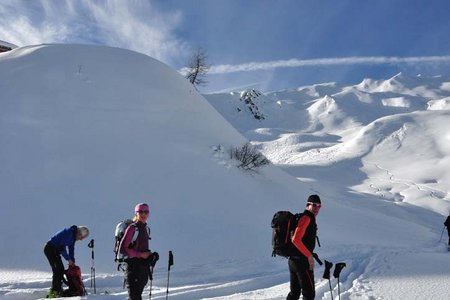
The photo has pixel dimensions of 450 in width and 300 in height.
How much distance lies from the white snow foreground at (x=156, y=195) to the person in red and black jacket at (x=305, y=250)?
8.09 ft

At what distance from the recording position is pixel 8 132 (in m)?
15.9

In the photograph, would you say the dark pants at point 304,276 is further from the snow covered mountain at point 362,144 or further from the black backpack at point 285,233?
the snow covered mountain at point 362,144

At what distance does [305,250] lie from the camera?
18.7 ft

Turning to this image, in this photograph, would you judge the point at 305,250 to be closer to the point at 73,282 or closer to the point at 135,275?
the point at 135,275

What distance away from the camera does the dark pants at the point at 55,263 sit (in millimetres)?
8141

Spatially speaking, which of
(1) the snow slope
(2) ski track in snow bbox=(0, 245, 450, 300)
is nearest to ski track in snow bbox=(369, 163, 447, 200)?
(1) the snow slope

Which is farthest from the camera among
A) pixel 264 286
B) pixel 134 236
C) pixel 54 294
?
pixel 264 286

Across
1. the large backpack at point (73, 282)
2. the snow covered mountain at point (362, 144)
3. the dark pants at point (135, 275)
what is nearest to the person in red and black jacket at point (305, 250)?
the dark pants at point (135, 275)

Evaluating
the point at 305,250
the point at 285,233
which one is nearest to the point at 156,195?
the point at 285,233

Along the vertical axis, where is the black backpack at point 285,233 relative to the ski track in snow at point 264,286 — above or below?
above

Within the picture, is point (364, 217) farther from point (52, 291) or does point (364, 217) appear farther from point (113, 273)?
point (52, 291)

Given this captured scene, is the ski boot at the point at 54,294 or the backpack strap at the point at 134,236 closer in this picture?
the backpack strap at the point at 134,236

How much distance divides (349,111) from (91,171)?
353 ft

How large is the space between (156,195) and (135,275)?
28.2ft
